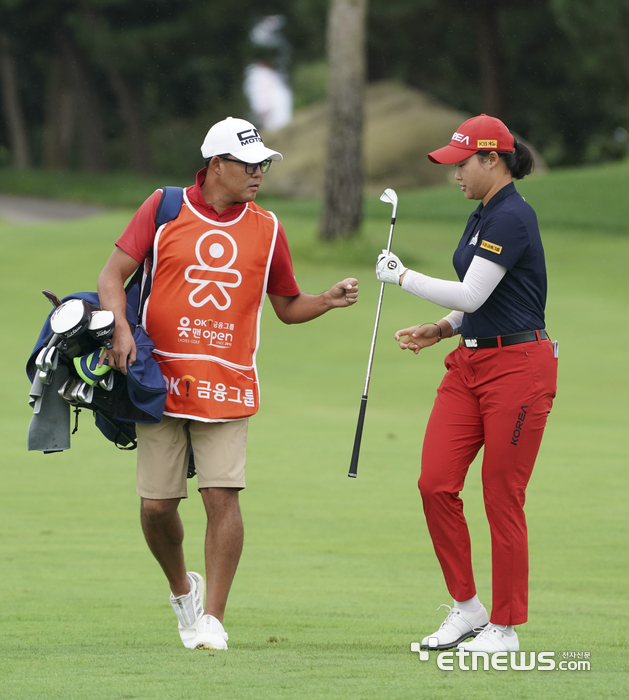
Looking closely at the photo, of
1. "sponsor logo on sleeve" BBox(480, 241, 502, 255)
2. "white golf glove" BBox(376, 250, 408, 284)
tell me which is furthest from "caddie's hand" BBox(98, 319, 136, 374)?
"sponsor logo on sleeve" BBox(480, 241, 502, 255)

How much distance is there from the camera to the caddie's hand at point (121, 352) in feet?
16.3

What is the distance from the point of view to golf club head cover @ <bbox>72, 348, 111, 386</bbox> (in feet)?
16.2

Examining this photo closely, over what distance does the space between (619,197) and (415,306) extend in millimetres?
10950

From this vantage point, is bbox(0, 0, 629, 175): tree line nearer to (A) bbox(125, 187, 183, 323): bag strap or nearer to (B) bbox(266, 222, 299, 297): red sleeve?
(B) bbox(266, 222, 299, 297): red sleeve

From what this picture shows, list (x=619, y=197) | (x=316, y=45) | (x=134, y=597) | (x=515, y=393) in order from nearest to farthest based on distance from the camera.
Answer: (x=515, y=393), (x=134, y=597), (x=619, y=197), (x=316, y=45)

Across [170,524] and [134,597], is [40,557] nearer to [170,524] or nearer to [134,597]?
[134,597]

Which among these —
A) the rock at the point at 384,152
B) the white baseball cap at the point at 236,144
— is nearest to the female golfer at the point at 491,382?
the white baseball cap at the point at 236,144

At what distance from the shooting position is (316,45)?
41469 millimetres

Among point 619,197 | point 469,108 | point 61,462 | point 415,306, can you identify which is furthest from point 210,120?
point 61,462

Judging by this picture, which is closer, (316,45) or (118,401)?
(118,401)

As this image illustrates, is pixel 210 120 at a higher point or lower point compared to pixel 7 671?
higher

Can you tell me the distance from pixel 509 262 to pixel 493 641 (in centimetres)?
154

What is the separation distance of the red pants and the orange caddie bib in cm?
90

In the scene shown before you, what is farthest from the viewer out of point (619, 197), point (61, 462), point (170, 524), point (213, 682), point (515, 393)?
point (619, 197)
